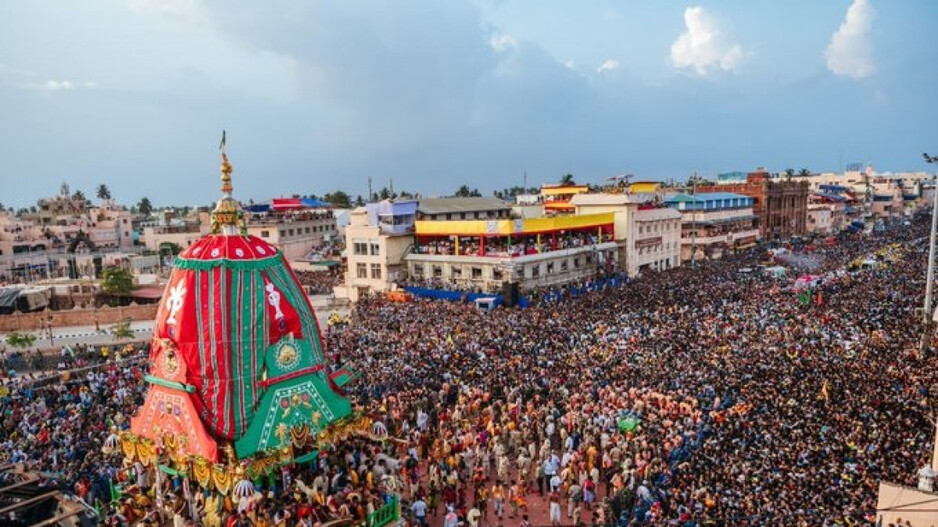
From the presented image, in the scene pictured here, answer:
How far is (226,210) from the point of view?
526 inches

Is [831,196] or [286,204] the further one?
[831,196]

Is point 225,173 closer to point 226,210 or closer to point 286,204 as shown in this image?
point 226,210

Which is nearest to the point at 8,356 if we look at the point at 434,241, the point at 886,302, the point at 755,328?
the point at 434,241

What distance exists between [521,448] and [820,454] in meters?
7.38

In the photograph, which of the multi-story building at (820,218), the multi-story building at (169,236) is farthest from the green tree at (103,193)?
the multi-story building at (820,218)

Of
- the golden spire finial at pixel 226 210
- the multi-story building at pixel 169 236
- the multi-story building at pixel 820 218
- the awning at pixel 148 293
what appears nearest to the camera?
the golden spire finial at pixel 226 210

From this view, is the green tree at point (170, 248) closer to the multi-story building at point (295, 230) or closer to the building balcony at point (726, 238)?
the multi-story building at point (295, 230)

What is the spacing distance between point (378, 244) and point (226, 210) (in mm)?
29181

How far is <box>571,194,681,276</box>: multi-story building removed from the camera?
47656mm

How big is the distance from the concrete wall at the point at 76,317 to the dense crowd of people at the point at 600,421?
57.7 ft

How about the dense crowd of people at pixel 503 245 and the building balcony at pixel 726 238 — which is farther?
the building balcony at pixel 726 238

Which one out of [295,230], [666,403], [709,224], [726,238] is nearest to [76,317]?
[295,230]

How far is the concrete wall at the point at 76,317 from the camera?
40562mm

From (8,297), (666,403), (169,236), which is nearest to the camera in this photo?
(666,403)
